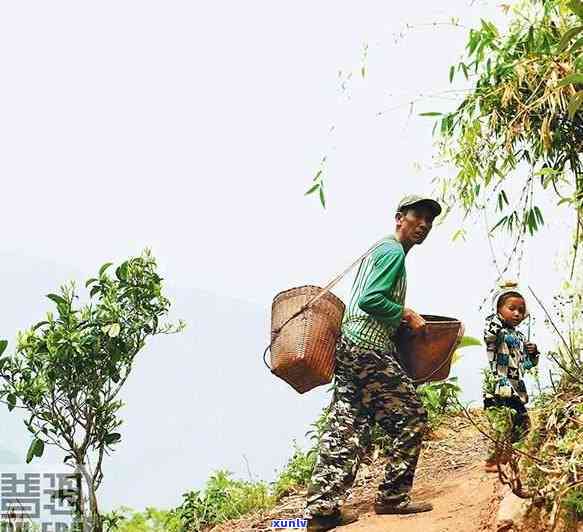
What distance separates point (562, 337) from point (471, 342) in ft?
7.15

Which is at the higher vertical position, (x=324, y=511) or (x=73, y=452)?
(x=73, y=452)

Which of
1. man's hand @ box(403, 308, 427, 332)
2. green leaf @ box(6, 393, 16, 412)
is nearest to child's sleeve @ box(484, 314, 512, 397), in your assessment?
man's hand @ box(403, 308, 427, 332)

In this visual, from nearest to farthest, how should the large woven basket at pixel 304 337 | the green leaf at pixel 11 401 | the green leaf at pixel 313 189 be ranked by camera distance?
the large woven basket at pixel 304 337 < the green leaf at pixel 313 189 < the green leaf at pixel 11 401

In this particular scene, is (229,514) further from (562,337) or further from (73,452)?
(562,337)

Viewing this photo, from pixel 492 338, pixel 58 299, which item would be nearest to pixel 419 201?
pixel 492 338

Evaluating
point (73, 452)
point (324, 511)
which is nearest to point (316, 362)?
point (324, 511)

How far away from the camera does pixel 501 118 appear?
543cm

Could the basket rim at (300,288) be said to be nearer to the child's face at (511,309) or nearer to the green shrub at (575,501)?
the child's face at (511,309)

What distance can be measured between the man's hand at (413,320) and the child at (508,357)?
0.49 metres

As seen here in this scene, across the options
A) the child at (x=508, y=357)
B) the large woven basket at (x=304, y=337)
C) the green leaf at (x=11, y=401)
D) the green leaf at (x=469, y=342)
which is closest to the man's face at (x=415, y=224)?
the large woven basket at (x=304, y=337)

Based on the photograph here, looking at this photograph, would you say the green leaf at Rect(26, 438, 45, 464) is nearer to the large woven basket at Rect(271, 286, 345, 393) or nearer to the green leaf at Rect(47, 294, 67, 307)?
the green leaf at Rect(47, 294, 67, 307)

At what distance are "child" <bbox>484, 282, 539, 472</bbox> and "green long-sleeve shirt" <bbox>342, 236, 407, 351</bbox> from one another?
1.93 ft

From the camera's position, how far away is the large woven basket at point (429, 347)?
5.13 meters

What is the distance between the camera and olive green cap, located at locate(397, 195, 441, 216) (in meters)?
5.05
